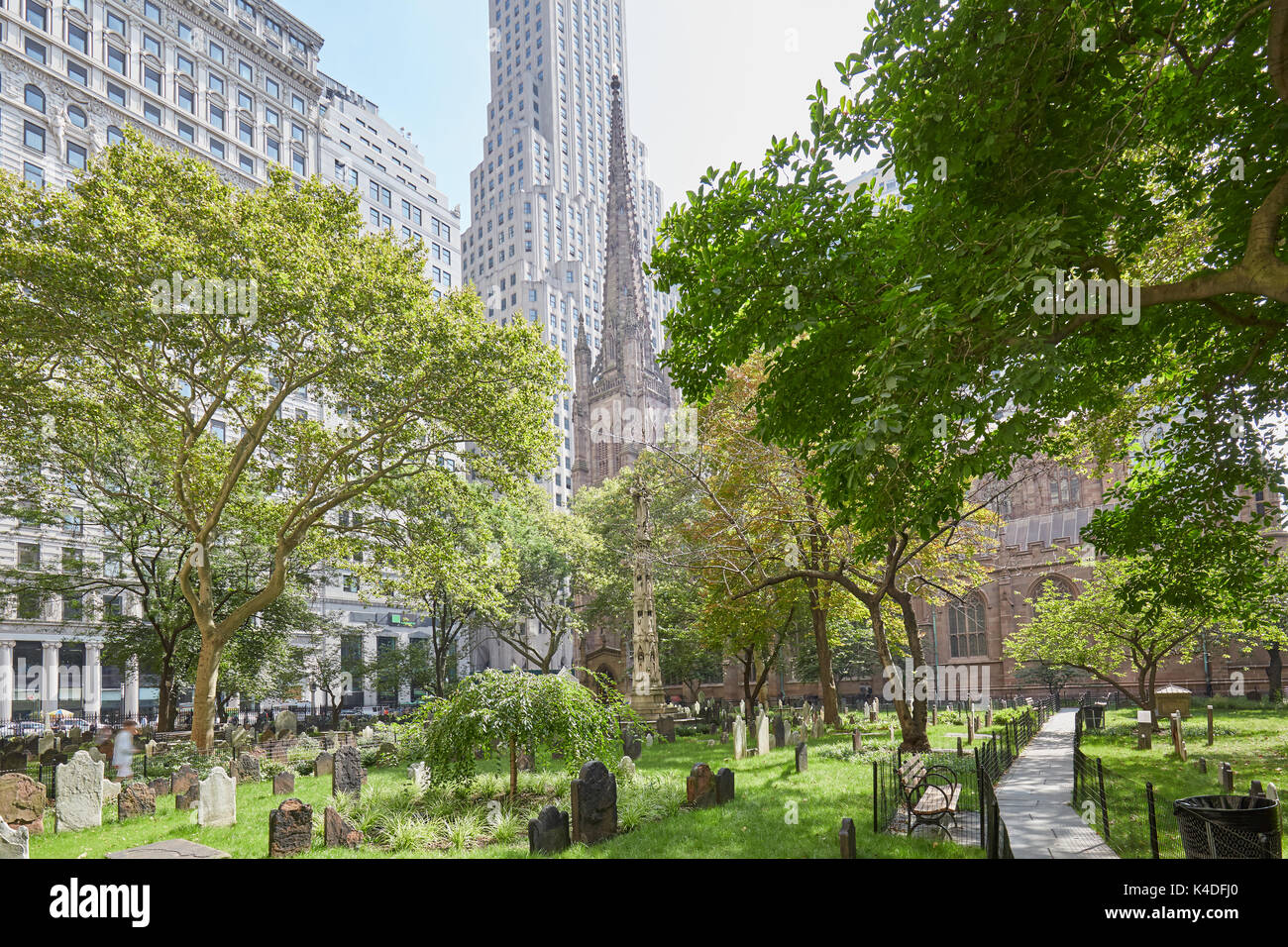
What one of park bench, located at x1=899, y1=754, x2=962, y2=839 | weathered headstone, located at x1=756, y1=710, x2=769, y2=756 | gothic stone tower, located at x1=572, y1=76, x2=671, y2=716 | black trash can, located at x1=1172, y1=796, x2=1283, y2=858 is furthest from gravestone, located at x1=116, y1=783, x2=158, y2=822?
gothic stone tower, located at x1=572, y1=76, x2=671, y2=716

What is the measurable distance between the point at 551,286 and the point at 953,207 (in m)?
82.3

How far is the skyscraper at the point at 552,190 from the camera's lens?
62.0 meters

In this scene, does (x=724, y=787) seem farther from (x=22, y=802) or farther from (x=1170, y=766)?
(x=22, y=802)

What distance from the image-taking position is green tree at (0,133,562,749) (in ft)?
58.9

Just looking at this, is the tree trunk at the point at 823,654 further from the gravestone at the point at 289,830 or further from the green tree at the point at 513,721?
the gravestone at the point at 289,830

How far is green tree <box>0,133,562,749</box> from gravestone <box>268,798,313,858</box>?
40.8ft

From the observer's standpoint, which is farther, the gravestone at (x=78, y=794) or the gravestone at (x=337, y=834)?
the gravestone at (x=78, y=794)

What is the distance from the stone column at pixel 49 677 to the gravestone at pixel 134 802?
31888 millimetres

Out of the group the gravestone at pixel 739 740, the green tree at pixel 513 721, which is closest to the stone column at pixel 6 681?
the green tree at pixel 513 721

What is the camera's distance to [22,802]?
13.4 meters

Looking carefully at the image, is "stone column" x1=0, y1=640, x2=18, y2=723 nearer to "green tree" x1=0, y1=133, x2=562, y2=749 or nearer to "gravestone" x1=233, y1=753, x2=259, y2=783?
"green tree" x1=0, y1=133, x2=562, y2=749

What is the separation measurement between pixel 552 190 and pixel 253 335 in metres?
69.2
